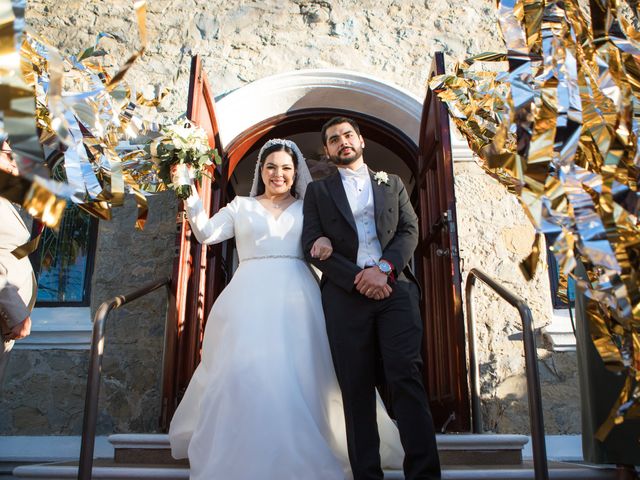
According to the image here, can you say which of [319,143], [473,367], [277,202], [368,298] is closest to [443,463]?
[473,367]

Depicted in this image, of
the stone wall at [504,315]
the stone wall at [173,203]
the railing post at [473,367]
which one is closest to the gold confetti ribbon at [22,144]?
the railing post at [473,367]

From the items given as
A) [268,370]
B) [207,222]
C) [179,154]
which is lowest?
[268,370]

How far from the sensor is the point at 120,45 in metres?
5.34

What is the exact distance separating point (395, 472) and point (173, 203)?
→ 282cm

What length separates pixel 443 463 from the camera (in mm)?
3369

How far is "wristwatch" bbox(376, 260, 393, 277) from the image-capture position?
288 cm

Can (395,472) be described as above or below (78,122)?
below

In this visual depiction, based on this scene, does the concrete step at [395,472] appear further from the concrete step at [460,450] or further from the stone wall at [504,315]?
the stone wall at [504,315]

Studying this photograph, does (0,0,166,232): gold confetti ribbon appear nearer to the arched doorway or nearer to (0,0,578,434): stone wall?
the arched doorway

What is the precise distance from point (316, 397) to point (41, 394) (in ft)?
8.06

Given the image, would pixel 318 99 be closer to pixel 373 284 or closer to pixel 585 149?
pixel 373 284

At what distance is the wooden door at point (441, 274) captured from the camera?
150 inches

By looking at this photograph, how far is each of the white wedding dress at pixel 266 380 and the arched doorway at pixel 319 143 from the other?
76cm

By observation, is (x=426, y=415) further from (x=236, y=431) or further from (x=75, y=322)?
(x=75, y=322)
